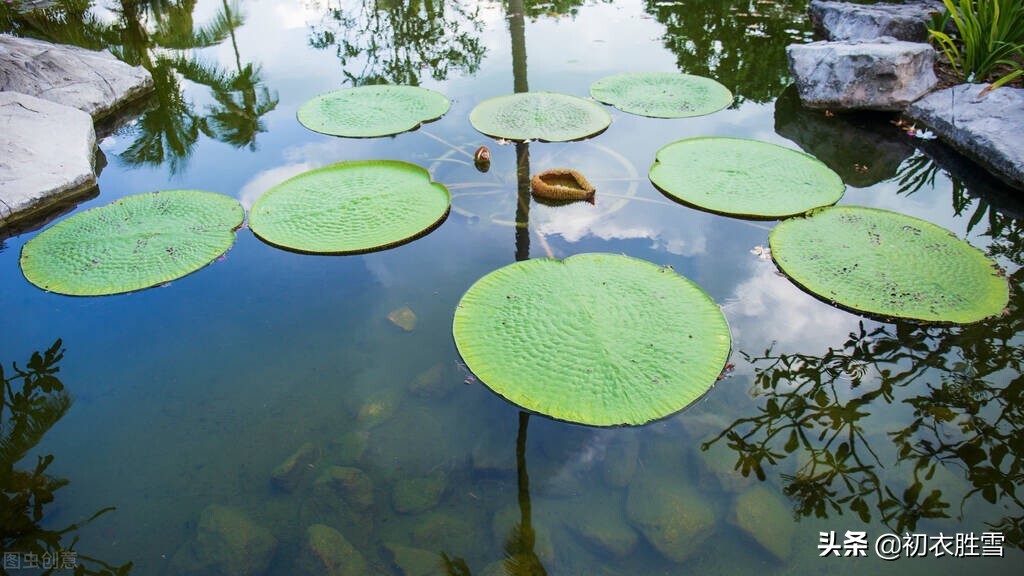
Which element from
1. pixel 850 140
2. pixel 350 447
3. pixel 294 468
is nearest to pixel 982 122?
pixel 850 140

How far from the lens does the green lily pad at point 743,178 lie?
3.05m

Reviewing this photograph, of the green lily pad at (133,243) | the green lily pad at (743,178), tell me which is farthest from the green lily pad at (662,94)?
the green lily pad at (133,243)

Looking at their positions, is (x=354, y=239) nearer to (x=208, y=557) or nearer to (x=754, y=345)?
(x=208, y=557)

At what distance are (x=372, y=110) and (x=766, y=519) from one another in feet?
12.1

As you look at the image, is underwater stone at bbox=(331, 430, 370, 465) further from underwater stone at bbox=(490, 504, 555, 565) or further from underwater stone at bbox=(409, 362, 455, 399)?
underwater stone at bbox=(490, 504, 555, 565)

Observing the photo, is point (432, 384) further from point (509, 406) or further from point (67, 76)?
point (67, 76)

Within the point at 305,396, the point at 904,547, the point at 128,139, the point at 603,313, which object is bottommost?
the point at 904,547

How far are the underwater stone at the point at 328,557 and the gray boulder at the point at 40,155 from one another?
2780 millimetres

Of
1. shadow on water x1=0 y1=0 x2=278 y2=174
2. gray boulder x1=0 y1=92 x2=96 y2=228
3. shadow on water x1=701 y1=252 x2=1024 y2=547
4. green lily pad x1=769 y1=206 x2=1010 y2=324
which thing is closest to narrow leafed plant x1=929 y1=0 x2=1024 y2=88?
green lily pad x1=769 y1=206 x2=1010 y2=324

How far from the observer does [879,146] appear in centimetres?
383

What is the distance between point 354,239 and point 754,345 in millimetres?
1891

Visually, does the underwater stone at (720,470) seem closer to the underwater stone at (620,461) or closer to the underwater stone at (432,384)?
the underwater stone at (620,461)

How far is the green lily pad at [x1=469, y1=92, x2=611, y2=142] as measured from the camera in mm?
3900

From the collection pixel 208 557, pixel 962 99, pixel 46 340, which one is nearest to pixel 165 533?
pixel 208 557
